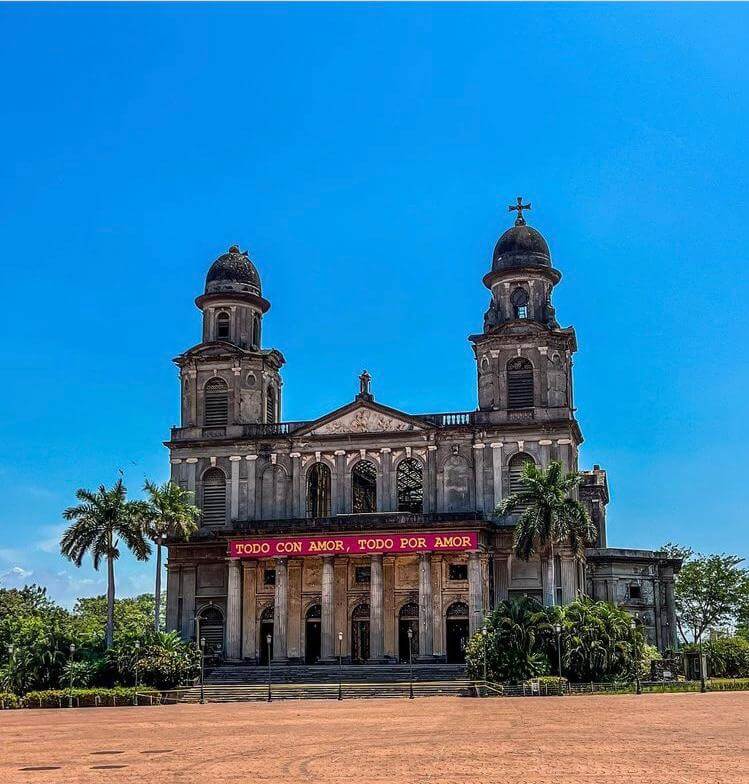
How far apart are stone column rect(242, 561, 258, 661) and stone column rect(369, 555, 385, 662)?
6.93 meters

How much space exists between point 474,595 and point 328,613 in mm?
8010

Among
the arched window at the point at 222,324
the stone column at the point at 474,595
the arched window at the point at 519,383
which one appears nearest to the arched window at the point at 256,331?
the arched window at the point at 222,324

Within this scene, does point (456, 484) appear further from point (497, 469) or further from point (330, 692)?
point (330, 692)

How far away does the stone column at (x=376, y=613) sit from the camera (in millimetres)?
61094

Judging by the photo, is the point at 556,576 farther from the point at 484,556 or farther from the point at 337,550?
the point at 337,550

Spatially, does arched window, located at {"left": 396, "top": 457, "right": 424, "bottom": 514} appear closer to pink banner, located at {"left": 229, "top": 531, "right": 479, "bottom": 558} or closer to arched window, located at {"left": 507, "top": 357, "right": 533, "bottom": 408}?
pink banner, located at {"left": 229, "top": 531, "right": 479, "bottom": 558}

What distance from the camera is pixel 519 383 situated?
65.7 meters

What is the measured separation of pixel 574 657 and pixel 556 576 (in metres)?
9.71

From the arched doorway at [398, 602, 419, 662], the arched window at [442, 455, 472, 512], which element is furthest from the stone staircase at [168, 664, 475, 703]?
the arched window at [442, 455, 472, 512]

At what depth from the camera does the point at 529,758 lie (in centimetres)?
2383

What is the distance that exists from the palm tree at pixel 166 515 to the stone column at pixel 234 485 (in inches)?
95.5

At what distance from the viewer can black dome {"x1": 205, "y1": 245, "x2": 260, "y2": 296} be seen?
71500 mm

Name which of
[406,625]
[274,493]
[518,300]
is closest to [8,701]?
[274,493]

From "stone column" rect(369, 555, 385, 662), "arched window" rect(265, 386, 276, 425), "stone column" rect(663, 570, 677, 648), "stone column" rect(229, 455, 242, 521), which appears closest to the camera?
"stone column" rect(369, 555, 385, 662)
